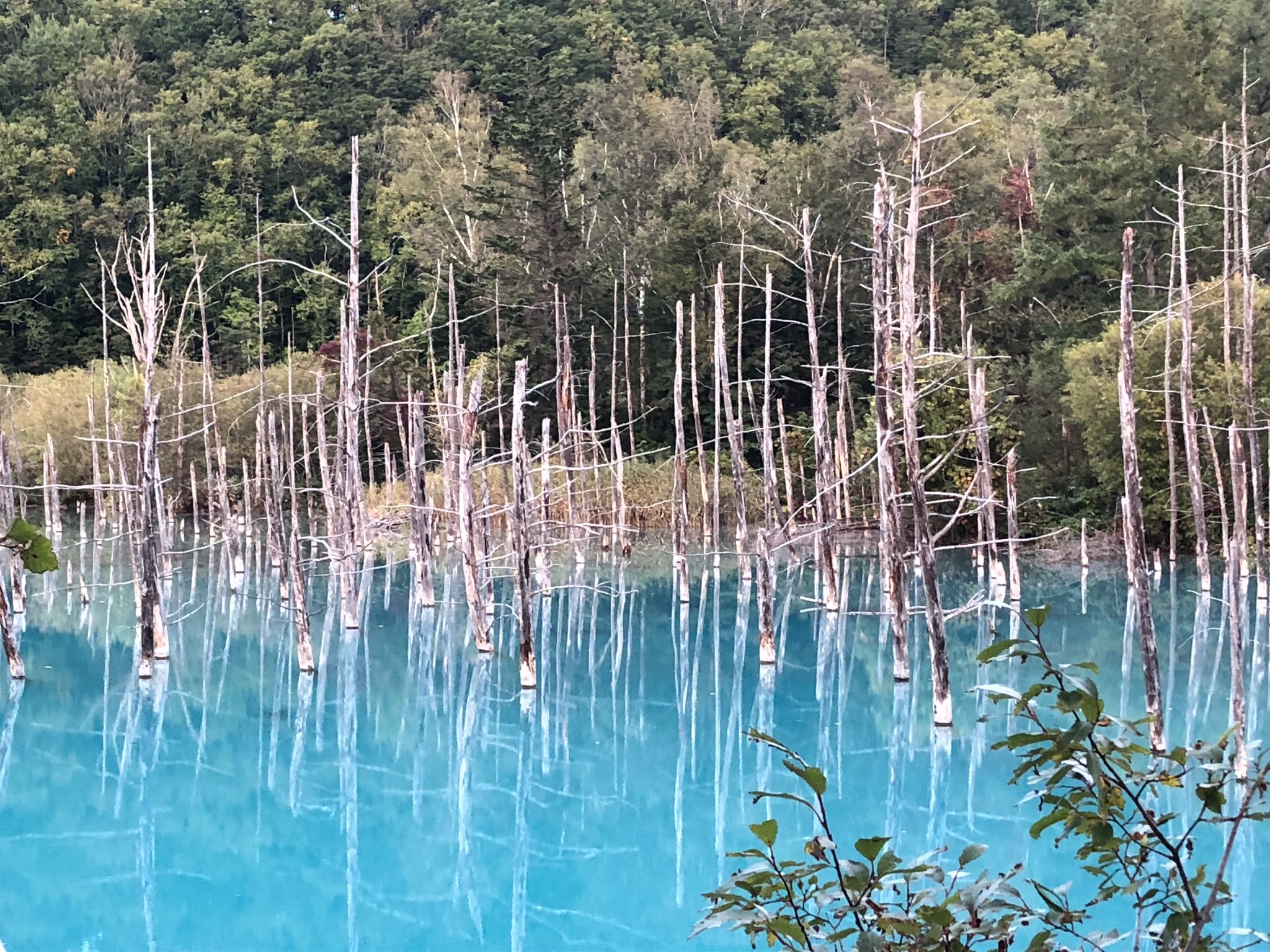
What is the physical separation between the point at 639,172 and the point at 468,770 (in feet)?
72.6

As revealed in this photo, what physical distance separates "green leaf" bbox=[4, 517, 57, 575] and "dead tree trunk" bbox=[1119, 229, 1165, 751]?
706 centimetres

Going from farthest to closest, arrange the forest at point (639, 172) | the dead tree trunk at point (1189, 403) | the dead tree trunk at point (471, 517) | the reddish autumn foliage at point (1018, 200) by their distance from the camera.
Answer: the reddish autumn foliage at point (1018, 200), the forest at point (639, 172), the dead tree trunk at point (471, 517), the dead tree trunk at point (1189, 403)

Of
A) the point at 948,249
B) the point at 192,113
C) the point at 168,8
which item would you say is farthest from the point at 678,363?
the point at 168,8

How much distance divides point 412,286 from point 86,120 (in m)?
13.1

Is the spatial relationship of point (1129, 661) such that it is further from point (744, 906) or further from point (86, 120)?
point (86, 120)

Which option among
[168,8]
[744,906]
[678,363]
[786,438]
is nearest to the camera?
[744,906]

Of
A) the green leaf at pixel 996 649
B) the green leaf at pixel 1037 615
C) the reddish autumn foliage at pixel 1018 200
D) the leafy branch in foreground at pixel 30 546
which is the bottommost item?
the green leaf at pixel 996 649

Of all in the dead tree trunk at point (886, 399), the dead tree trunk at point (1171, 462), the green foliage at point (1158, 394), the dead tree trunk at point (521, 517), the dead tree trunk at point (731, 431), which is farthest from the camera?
the green foliage at point (1158, 394)

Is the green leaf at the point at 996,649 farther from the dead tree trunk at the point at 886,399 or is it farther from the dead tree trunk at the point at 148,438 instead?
the dead tree trunk at the point at 148,438

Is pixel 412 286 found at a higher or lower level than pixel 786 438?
higher

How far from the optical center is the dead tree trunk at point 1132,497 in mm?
7672

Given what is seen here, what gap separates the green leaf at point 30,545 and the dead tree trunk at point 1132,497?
7.06m

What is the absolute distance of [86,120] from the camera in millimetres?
38531

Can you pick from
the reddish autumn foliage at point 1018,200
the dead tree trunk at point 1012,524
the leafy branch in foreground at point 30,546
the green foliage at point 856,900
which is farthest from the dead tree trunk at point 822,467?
the reddish autumn foliage at point 1018,200
